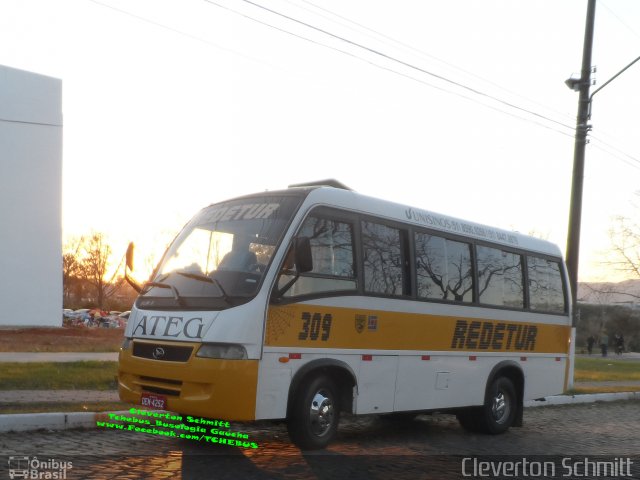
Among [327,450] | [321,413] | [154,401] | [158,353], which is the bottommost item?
[327,450]

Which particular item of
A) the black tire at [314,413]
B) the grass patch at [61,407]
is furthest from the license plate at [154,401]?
the grass patch at [61,407]

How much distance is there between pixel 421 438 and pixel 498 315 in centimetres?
237

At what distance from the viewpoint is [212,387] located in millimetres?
7703

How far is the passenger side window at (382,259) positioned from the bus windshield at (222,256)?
123cm

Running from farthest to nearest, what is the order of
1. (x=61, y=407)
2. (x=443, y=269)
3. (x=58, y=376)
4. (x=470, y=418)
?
1. (x=58, y=376)
2. (x=470, y=418)
3. (x=443, y=269)
4. (x=61, y=407)

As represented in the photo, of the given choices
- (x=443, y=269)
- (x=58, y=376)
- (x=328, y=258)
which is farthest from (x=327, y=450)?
(x=58, y=376)

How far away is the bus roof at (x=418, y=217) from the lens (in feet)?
29.7

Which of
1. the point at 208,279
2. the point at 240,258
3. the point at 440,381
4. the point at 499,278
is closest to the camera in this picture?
the point at 208,279

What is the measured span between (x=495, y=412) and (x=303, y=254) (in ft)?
16.7

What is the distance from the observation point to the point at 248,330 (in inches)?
310

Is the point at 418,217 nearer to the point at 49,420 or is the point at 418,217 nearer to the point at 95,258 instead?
the point at 49,420

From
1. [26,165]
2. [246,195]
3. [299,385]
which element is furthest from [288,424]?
[26,165]

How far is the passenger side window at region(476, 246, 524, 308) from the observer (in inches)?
453

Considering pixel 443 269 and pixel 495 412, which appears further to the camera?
pixel 495 412
